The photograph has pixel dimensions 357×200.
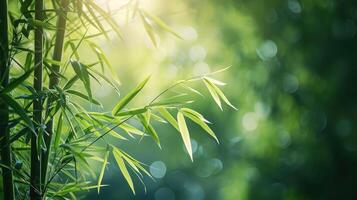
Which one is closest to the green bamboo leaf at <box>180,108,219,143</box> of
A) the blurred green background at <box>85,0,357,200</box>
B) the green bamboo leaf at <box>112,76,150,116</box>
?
the green bamboo leaf at <box>112,76,150,116</box>

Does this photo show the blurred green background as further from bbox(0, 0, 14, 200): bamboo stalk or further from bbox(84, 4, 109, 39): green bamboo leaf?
bbox(0, 0, 14, 200): bamboo stalk

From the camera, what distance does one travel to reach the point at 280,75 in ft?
17.3

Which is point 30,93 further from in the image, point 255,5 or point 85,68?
point 255,5

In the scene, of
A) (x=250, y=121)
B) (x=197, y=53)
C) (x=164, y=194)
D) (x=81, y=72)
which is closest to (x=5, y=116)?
(x=81, y=72)

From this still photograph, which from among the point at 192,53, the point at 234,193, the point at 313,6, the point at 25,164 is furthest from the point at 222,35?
the point at 25,164

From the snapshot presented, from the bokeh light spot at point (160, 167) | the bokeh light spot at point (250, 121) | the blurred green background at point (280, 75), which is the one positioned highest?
the blurred green background at point (280, 75)

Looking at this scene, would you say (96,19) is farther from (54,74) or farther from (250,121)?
(250,121)

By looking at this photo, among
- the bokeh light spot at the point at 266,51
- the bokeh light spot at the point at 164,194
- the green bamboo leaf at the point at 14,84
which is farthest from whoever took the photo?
the bokeh light spot at the point at 164,194

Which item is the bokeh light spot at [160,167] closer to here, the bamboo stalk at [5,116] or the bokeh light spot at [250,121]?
the bokeh light spot at [250,121]

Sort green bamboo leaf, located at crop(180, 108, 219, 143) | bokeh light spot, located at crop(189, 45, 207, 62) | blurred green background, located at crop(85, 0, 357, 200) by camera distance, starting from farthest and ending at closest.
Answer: bokeh light spot, located at crop(189, 45, 207, 62), blurred green background, located at crop(85, 0, 357, 200), green bamboo leaf, located at crop(180, 108, 219, 143)

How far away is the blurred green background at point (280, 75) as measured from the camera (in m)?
4.88

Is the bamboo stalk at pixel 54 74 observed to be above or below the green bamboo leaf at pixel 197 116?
above

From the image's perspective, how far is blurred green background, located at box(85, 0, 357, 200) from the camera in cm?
488

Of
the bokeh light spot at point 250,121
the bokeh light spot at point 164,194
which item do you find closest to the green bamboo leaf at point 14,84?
the bokeh light spot at point 250,121
